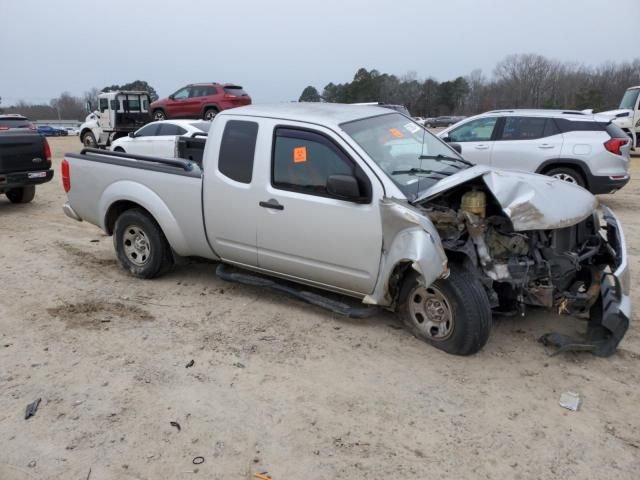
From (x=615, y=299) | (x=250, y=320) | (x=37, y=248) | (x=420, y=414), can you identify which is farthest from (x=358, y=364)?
(x=37, y=248)

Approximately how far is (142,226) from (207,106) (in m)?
15.8

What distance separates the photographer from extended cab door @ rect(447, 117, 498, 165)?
32.1 ft

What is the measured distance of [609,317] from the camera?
3.79 m

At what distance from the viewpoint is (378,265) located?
4.07m

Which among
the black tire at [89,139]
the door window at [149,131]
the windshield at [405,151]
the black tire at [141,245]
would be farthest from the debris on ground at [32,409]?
the black tire at [89,139]

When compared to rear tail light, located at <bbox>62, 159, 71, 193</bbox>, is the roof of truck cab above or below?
above

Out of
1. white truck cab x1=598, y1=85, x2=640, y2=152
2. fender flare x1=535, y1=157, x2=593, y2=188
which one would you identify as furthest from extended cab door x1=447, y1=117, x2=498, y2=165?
white truck cab x1=598, y1=85, x2=640, y2=152

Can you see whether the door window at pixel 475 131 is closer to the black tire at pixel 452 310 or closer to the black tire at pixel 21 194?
the black tire at pixel 452 310

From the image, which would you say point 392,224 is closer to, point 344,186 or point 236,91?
point 344,186

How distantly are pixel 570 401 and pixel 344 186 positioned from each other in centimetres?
213

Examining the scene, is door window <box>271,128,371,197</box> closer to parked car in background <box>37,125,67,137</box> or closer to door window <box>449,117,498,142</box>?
door window <box>449,117,498,142</box>

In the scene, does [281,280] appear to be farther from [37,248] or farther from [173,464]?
[37,248]

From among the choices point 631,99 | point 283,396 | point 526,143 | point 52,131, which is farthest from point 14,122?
point 52,131

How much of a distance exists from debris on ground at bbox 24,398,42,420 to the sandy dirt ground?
0.04 m
